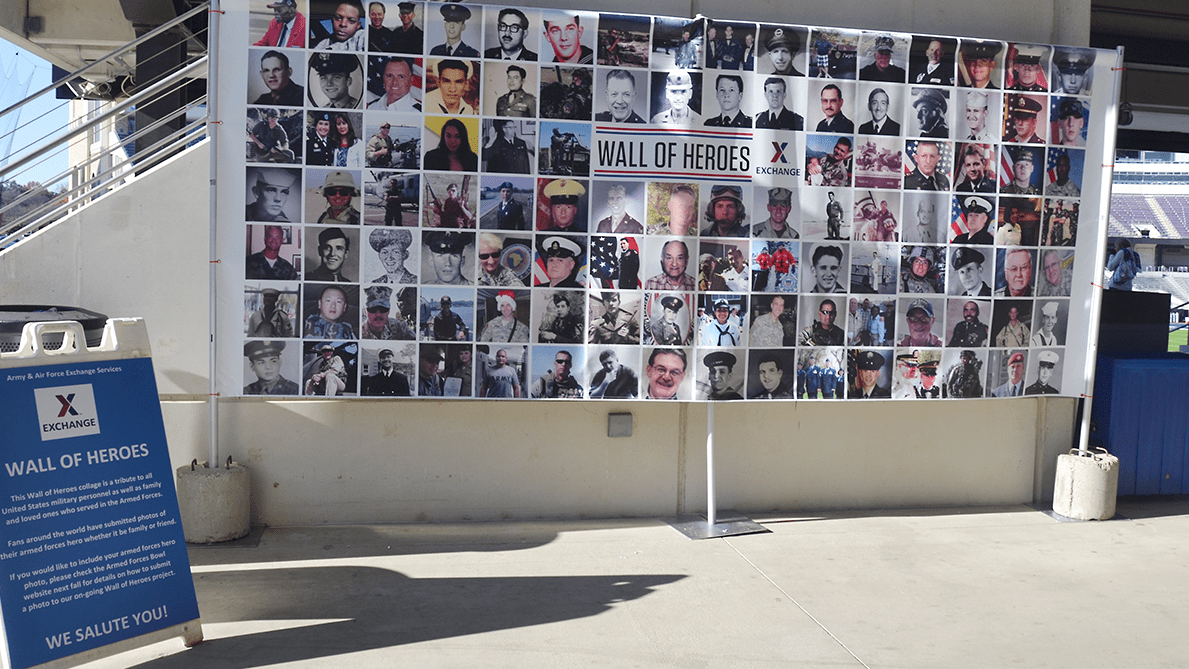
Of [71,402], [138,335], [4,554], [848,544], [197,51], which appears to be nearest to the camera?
[4,554]

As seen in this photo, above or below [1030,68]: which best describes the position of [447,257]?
below

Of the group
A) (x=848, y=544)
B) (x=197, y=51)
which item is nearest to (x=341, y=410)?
(x=848, y=544)

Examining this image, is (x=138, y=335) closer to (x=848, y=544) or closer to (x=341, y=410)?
(x=341, y=410)

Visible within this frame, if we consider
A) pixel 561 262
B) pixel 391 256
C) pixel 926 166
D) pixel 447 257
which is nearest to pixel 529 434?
pixel 561 262

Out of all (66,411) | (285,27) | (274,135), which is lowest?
(66,411)

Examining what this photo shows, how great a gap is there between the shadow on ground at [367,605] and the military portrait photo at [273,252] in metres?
1.66

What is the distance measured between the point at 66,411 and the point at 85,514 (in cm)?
43

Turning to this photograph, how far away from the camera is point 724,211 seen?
5.66 meters

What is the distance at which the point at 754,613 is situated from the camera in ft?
14.7

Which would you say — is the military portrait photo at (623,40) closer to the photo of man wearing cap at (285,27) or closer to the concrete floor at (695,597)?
the photo of man wearing cap at (285,27)

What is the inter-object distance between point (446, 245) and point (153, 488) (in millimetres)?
2159

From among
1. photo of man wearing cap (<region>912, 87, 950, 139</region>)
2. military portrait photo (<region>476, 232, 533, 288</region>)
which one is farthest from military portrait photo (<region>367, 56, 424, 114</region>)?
photo of man wearing cap (<region>912, 87, 950, 139</region>)

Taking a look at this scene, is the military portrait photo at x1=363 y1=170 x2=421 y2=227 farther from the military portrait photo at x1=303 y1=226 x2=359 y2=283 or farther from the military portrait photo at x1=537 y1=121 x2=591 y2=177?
the military portrait photo at x1=537 y1=121 x2=591 y2=177

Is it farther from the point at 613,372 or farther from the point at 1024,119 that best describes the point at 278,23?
the point at 1024,119
